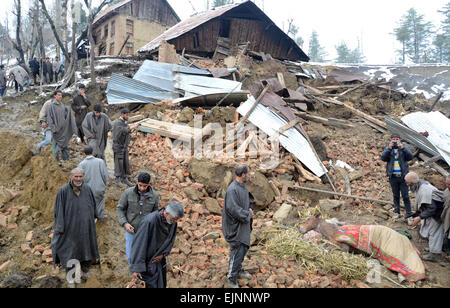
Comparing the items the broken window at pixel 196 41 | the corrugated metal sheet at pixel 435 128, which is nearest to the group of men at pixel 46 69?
the broken window at pixel 196 41

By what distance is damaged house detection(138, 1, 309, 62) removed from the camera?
16375 mm

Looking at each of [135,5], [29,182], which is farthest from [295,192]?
[135,5]

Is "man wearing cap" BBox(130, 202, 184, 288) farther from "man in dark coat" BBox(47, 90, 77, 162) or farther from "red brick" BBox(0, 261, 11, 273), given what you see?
"man in dark coat" BBox(47, 90, 77, 162)

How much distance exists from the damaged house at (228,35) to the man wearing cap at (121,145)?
426 inches

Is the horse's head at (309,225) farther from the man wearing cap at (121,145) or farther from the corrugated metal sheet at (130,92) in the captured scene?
the corrugated metal sheet at (130,92)

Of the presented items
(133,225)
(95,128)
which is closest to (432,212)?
(133,225)

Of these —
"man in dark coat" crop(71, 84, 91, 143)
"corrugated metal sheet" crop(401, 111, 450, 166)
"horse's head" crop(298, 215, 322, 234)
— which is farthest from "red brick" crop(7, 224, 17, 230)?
"corrugated metal sheet" crop(401, 111, 450, 166)

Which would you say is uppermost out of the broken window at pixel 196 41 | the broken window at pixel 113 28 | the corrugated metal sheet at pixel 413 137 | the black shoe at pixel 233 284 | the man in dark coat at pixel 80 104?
the broken window at pixel 113 28

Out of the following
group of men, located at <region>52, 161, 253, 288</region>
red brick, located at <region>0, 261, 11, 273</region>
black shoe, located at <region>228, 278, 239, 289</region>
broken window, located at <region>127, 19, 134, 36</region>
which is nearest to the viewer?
group of men, located at <region>52, 161, 253, 288</region>

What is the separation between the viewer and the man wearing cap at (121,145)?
611cm

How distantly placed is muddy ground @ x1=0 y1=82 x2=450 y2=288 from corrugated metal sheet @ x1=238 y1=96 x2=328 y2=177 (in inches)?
28.2

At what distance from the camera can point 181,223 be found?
5840 mm

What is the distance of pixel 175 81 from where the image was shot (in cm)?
1227

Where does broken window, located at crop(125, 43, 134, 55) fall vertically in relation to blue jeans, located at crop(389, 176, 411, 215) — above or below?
above
